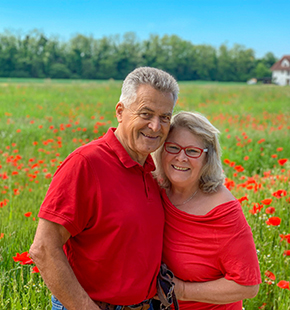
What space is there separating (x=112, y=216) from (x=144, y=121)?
530mm

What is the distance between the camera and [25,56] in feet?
199

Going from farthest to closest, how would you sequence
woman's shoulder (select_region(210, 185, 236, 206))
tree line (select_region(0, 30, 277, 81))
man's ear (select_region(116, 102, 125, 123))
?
tree line (select_region(0, 30, 277, 81)) < woman's shoulder (select_region(210, 185, 236, 206)) < man's ear (select_region(116, 102, 125, 123))

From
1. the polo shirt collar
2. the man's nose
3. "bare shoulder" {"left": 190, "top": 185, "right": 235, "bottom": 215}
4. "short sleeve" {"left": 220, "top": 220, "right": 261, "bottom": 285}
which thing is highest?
the man's nose

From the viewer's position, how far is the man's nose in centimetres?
189

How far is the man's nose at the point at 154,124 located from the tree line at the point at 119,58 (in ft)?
202

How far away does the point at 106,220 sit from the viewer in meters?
1.66

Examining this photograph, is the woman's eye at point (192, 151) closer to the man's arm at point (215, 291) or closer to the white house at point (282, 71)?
the man's arm at point (215, 291)

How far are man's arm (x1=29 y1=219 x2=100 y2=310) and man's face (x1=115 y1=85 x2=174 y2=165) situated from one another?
59 centimetres

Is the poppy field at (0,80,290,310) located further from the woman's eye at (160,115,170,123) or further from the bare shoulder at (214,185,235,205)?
the woman's eye at (160,115,170,123)

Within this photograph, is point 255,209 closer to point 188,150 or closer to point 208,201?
point 208,201

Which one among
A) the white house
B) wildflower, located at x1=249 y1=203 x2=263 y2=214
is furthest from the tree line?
wildflower, located at x1=249 y1=203 x2=263 y2=214

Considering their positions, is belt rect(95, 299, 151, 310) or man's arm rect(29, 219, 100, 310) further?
belt rect(95, 299, 151, 310)

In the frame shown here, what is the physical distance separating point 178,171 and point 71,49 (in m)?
70.3

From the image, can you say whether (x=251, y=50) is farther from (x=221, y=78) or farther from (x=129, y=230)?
(x=129, y=230)
